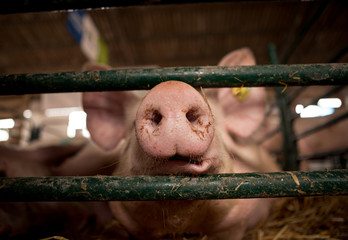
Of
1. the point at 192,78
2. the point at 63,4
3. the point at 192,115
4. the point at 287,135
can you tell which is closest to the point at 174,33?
the point at 287,135

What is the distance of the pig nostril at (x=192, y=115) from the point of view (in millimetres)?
785

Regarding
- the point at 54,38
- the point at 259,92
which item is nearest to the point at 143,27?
the point at 54,38

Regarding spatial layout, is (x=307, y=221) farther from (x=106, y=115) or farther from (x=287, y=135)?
(x=106, y=115)

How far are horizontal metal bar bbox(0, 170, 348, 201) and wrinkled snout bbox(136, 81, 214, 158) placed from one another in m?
0.10

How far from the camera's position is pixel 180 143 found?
2.39ft

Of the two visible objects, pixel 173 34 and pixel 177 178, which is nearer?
pixel 177 178

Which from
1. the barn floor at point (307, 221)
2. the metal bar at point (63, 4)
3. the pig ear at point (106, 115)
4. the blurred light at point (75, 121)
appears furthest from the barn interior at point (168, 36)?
the blurred light at point (75, 121)

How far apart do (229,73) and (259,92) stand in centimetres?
80

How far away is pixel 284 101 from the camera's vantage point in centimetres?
240

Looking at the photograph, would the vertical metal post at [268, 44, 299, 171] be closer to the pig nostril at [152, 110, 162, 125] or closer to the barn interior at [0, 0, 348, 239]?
the pig nostril at [152, 110, 162, 125]

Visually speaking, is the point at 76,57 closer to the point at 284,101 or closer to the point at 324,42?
the point at 284,101

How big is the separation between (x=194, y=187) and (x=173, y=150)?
13cm

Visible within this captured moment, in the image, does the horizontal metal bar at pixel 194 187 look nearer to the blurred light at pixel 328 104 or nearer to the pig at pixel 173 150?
the pig at pixel 173 150

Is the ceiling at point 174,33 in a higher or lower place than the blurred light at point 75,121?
lower
